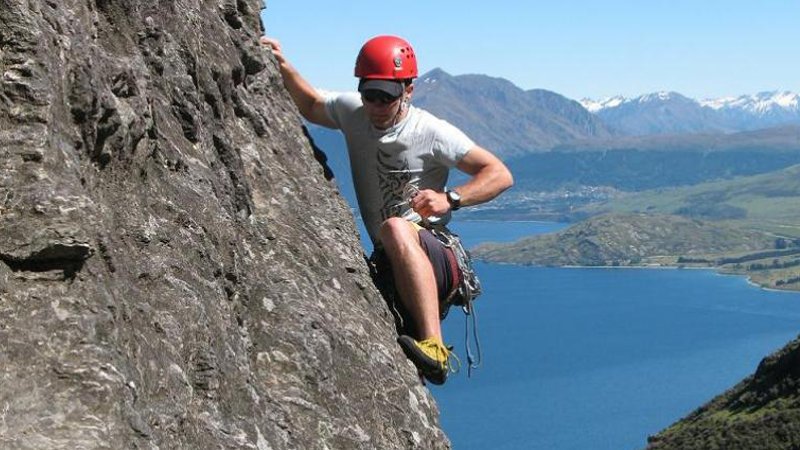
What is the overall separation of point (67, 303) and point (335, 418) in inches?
102

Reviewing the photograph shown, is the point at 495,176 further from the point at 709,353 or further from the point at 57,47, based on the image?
the point at 709,353

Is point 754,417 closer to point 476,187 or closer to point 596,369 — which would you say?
point 596,369

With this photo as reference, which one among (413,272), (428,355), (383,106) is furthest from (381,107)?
(428,355)

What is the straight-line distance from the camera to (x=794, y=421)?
66.1 m

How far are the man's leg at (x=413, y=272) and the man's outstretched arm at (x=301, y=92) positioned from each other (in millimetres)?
1669

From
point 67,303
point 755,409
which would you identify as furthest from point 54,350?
point 755,409

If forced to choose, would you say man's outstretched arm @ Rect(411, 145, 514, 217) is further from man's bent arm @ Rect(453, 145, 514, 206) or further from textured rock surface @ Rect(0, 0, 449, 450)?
textured rock surface @ Rect(0, 0, 449, 450)

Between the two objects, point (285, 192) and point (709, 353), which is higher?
point (285, 192)

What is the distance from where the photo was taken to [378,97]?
834 centimetres

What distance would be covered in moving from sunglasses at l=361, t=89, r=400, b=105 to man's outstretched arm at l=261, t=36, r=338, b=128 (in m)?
1.09

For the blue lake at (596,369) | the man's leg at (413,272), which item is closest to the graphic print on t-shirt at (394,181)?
the man's leg at (413,272)

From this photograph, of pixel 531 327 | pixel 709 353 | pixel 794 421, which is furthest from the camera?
pixel 531 327

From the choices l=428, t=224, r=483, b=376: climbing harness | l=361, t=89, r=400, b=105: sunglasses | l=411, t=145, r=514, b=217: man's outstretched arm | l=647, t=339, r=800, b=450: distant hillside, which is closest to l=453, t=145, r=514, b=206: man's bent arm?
l=411, t=145, r=514, b=217: man's outstretched arm

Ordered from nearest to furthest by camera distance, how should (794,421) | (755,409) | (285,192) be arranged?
(285,192), (794,421), (755,409)
